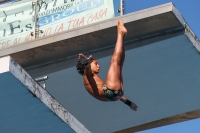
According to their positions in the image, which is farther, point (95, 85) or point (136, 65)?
point (136, 65)

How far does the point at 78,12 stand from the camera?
44.5ft

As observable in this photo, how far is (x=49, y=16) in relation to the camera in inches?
542

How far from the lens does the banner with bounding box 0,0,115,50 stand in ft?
44.0

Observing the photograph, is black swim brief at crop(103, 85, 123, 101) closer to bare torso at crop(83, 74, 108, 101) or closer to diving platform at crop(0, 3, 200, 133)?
bare torso at crop(83, 74, 108, 101)

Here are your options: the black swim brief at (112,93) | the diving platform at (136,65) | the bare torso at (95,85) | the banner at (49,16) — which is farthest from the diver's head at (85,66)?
the banner at (49,16)

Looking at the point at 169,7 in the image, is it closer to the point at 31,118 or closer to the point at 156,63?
the point at 156,63

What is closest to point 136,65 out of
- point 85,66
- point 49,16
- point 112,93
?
point 49,16

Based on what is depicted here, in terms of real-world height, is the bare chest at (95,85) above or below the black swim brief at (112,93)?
above

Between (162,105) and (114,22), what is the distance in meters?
2.69

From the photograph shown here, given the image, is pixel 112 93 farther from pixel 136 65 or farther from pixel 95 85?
pixel 136 65

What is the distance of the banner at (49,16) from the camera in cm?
1341

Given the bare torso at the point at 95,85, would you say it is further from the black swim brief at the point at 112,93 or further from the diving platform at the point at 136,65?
the diving platform at the point at 136,65

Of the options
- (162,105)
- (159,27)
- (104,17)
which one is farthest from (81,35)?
(162,105)

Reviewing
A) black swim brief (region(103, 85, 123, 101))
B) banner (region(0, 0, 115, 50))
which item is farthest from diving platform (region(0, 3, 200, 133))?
black swim brief (region(103, 85, 123, 101))
